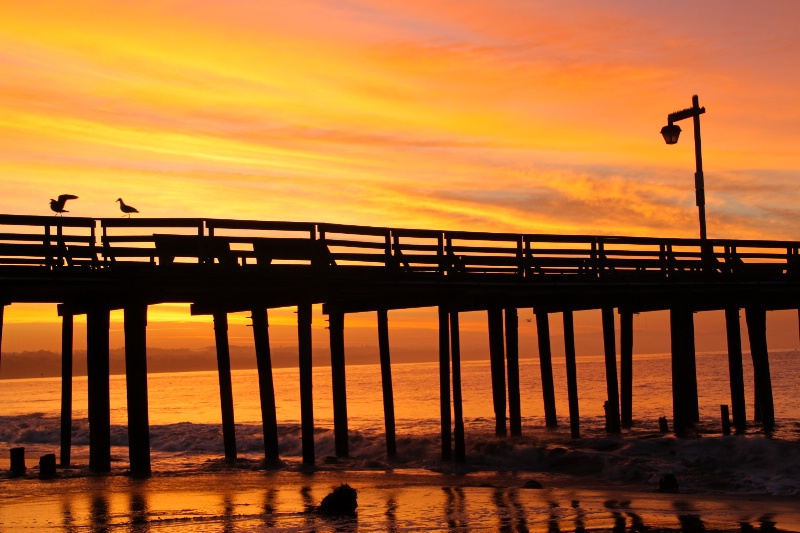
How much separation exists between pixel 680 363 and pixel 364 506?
1493cm

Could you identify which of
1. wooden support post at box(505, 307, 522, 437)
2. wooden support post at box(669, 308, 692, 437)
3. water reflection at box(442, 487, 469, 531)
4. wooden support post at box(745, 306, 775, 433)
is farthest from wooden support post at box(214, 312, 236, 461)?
wooden support post at box(745, 306, 775, 433)

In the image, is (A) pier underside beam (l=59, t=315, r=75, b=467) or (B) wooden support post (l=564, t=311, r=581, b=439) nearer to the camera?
(A) pier underside beam (l=59, t=315, r=75, b=467)

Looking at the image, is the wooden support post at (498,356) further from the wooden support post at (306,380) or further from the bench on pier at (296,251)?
the bench on pier at (296,251)

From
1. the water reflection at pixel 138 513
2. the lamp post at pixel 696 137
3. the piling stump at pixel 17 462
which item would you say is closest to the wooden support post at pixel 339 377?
the piling stump at pixel 17 462

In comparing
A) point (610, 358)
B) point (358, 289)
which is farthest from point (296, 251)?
point (610, 358)

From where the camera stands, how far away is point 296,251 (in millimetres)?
21984

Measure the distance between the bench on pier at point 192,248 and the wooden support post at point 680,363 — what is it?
13933 mm

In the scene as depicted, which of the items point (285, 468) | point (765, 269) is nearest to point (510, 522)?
point (285, 468)

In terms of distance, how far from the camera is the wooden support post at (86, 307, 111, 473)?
20.7 m

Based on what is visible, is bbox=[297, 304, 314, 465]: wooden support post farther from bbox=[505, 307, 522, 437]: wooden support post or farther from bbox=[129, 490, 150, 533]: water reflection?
bbox=[505, 307, 522, 437]: wooden support post

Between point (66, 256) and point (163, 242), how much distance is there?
82.8 inches

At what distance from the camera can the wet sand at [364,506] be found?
561 inches

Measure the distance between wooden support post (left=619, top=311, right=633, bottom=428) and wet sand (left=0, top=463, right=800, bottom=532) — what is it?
1324 centimetres

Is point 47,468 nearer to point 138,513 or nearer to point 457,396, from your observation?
point 138,513
